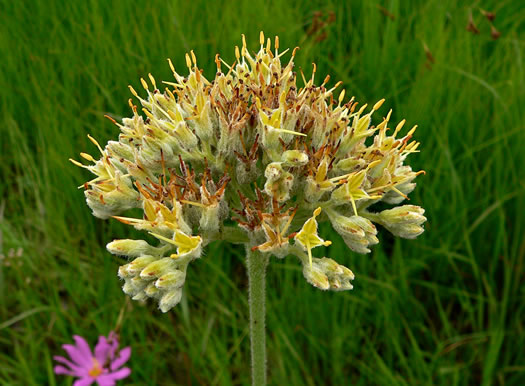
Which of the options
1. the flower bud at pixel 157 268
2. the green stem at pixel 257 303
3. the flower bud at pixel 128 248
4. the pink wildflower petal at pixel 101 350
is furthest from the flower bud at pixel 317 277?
the pink wildflower petal at pixel 101 350

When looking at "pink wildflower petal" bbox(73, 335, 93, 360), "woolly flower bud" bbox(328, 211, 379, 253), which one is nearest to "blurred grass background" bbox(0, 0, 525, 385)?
"pink wildflower petal" bbox(73, 335, 93, 360)

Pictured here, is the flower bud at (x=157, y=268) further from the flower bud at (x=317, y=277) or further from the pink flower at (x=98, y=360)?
the pink flower at (x=98, y=360)

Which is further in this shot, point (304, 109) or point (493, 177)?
point (493, 177)

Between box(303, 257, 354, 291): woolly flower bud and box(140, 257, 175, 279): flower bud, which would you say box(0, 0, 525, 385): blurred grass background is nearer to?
box(303, 257, 354, 291): woolly flower bud

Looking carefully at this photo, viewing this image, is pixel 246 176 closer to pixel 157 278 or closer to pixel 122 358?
pixel 157 278

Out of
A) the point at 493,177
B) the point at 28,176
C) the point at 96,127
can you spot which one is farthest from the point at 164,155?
the point at 493,177

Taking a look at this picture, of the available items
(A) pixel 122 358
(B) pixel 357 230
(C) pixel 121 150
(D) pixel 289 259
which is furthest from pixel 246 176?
(A) pixel 122 358

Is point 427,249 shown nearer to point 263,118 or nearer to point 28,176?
point 263,118
